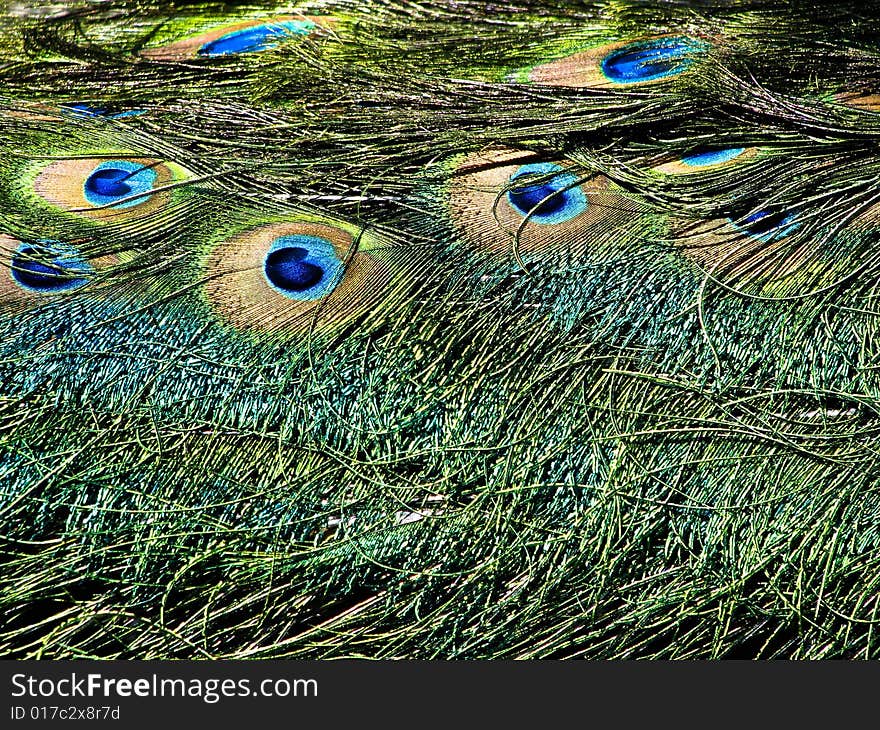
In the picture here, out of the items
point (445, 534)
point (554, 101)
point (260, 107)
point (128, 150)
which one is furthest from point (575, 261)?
point (128, 150)

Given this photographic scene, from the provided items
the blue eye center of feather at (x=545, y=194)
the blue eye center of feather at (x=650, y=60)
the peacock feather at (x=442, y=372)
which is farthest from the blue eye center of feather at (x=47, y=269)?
the blue eye center of feather at (x=650, y=60)

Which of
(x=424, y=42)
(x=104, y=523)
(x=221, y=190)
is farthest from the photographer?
(x=424, y=42)

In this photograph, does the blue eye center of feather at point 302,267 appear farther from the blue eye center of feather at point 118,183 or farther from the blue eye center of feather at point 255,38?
the blue eye center of feather at point 255,38

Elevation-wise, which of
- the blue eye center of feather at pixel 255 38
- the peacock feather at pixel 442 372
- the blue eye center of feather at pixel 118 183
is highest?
the blue eye center of feather at pixel 255 38

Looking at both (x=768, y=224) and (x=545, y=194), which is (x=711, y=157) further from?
(x=545, y=194)

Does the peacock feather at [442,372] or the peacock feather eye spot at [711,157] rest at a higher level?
the peacock feather eye spot at [711,157]

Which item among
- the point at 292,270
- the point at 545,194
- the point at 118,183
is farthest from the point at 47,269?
the point at 545,194

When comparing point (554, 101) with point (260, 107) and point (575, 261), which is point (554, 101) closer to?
point (575, 261)

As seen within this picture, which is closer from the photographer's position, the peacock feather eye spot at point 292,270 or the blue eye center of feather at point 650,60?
A: the peacock feather eye spot at point 292,270
